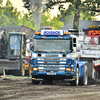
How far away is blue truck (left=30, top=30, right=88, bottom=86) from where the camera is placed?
62.4 feet

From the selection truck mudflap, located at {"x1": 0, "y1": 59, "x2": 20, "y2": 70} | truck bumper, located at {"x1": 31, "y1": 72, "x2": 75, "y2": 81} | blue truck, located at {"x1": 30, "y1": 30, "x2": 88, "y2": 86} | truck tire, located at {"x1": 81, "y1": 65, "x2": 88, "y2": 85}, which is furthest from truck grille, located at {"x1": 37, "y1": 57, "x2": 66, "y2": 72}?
truck mudflap, located at {"x1": 0, "y1": 59, "x2": 20, "y2": 70}

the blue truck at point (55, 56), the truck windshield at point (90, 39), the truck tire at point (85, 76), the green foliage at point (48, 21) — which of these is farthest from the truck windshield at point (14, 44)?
the green foliage at point (48, 21)

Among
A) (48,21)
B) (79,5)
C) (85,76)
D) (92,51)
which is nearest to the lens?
(85,76)

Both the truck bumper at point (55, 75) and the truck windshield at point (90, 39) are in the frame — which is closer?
the truck bumper at point (55, 75)

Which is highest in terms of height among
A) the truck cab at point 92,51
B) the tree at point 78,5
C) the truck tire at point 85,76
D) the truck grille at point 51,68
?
the tree at point 78,5

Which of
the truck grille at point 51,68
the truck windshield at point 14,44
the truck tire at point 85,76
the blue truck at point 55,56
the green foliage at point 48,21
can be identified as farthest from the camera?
the green foliage at point 48,21

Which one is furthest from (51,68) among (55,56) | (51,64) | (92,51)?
(92,51)

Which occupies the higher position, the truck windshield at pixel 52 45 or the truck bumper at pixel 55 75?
the truck windshield at pixel 52 45

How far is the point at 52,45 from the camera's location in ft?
63.3

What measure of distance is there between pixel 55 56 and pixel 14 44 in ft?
43.4

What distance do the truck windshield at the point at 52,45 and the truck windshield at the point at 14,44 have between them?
12554 millimetres

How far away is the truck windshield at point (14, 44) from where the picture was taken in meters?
31.7

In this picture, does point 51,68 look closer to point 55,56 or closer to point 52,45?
point 55,56

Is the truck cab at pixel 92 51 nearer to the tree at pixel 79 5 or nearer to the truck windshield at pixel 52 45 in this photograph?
the truck windshield at pixel 52 45
